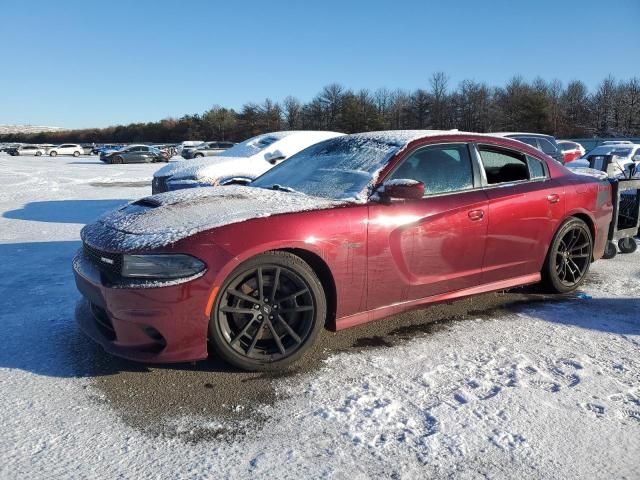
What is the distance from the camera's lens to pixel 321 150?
4.19 meters

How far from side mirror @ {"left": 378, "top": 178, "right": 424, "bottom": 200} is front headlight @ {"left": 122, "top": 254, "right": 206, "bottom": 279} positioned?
1263 millimetres

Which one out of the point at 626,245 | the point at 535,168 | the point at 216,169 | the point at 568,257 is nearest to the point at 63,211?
the point at 216,169

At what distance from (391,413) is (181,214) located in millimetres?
1645

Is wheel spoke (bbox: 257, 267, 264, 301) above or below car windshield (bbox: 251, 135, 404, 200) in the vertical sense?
below

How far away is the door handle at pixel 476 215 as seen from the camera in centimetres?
358

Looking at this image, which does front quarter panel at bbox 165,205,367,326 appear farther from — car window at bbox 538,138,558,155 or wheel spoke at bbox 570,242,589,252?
car window at bbox 538,138,558,155

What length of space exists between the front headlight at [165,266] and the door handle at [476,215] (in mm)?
1949

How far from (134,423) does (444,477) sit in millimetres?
1445

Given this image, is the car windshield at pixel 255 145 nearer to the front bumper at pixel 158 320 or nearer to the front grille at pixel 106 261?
the front grille at pixel 106 261

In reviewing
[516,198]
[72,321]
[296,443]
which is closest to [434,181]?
[516,198]

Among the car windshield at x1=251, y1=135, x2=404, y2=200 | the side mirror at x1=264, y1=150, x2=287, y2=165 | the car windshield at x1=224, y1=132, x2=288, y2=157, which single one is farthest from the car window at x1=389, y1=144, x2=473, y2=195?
the car windshield at x1=224, y1=132, x2=288, y2=157

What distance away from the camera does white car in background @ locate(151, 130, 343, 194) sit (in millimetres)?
7633

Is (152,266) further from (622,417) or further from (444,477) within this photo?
(622,417)

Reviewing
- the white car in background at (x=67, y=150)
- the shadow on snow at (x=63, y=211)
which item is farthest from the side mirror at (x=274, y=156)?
the white car in background at (x=67, y=150)
